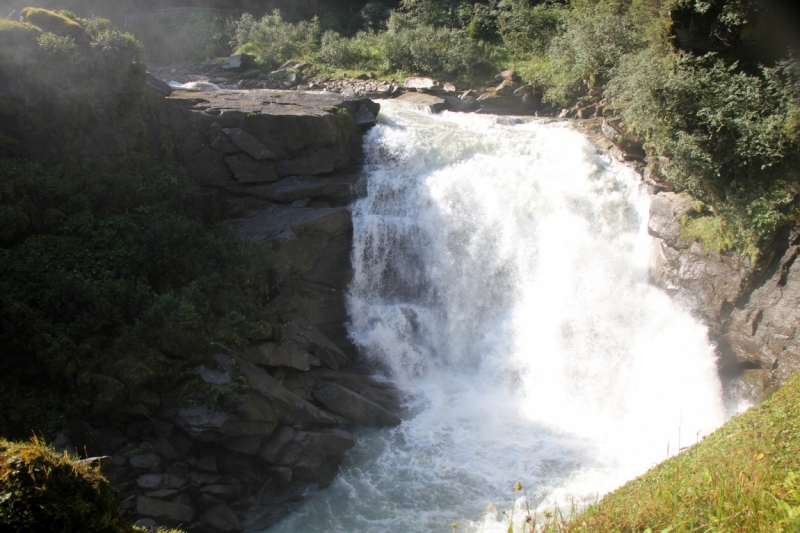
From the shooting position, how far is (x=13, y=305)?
1188 centimetres

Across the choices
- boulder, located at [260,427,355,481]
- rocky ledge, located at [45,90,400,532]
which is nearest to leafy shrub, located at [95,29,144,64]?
rocky ledge, located at [45,90,400,532]

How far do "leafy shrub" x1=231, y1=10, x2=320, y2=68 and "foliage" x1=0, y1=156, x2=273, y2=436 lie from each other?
1895cm

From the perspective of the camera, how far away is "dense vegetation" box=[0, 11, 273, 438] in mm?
11828

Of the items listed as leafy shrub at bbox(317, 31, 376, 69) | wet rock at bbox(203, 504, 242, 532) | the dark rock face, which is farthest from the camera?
leafy shrub at bbox(317, 31, 376, 69)

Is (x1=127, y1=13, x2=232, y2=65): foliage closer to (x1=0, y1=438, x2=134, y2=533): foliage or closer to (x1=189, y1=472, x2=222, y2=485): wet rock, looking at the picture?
(x1=189, y1=472, x2=222, y2=485): wet rock

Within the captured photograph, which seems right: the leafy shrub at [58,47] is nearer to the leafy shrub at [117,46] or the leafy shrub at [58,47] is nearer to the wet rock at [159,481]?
the leafy shrub at [117,46]

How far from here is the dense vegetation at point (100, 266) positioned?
466 inches


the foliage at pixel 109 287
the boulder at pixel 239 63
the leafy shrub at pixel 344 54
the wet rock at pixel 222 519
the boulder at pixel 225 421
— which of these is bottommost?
the wet rock at pixel 222 519

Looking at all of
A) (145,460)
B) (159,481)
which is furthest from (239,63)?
(159,481)

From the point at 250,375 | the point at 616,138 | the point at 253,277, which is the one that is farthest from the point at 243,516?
the point at 616,138

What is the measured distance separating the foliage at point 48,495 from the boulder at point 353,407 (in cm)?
918

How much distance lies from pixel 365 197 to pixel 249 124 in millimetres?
4182

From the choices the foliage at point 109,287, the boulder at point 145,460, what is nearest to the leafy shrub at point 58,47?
the foliage at point 109,287

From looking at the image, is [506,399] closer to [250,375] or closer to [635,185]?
[250,375]
